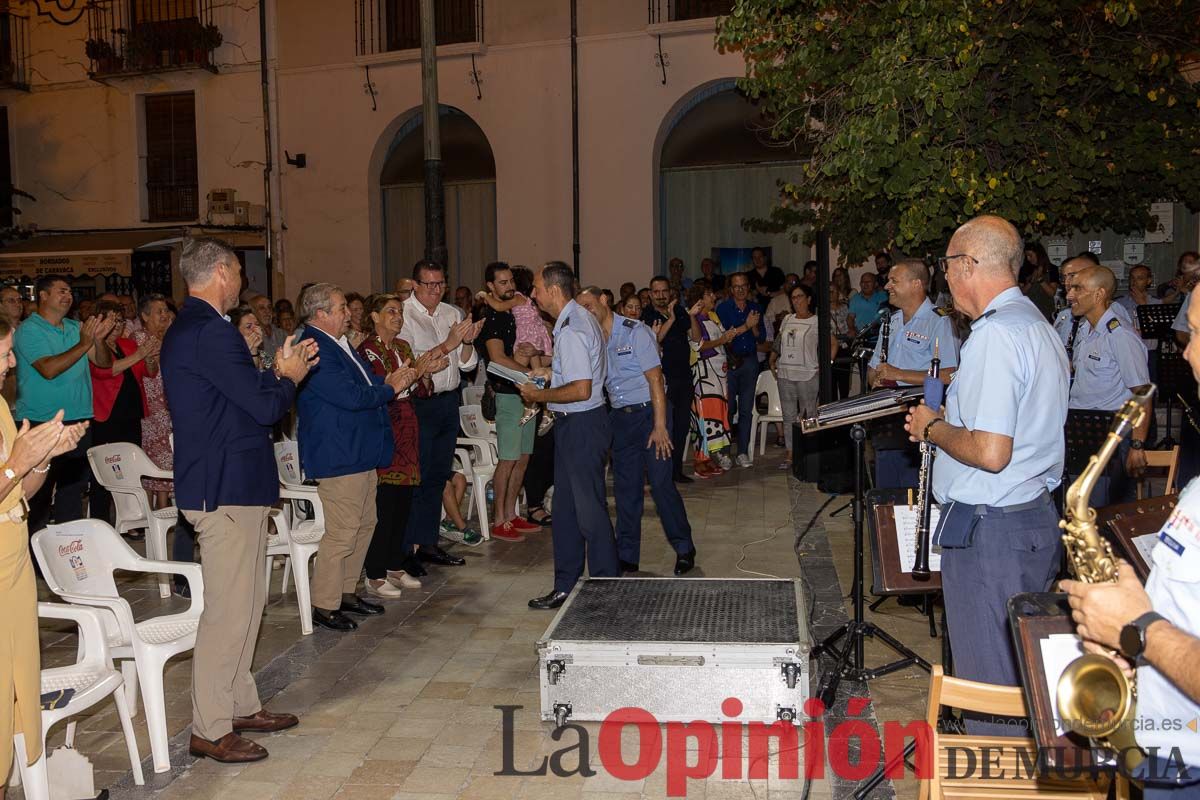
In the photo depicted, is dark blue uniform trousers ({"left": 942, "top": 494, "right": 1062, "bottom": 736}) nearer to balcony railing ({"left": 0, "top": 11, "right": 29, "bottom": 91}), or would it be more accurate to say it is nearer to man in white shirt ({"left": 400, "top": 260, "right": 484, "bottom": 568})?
man in white shirt ({"left": 400, "top": 260, "right": 484, "bottom": 568})

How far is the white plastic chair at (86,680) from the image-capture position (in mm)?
3961

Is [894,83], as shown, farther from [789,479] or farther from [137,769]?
[137,769]

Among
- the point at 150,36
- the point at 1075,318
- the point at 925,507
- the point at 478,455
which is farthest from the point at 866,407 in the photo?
the point at 150,36

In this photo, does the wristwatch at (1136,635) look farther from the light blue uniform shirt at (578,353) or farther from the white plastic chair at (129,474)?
the white plastic chair at (129,474)

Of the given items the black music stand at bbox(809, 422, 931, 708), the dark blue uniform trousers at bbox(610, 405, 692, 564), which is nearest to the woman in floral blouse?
the dark blue uniform trousers at bbox(610, 405, 692, 564)

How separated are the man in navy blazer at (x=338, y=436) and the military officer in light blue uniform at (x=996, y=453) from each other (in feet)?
11.0

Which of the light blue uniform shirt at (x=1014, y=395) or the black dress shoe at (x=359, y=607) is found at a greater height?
the light blue uniform shirt at (x=1014, y=395)

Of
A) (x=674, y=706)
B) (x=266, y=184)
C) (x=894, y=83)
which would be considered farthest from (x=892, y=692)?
(x=266, y=184)

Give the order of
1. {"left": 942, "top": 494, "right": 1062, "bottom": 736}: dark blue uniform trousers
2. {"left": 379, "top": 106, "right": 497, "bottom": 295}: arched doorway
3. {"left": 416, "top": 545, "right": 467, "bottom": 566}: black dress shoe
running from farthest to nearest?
{"left": 379, "top": 106, "right": 497, "bottom": 295}: arched doorway
{"left": 416, "top": 545, "right": 467, "bottom": 566}: black dress shoe
{"left": 942, "top": 494, "right": 1062, "bottom": 736}: dark blue uniform trousers

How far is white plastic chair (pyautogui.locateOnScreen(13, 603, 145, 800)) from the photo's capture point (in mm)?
3961

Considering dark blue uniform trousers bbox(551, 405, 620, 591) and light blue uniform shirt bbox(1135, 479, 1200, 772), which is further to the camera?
Result: dark blue uniform trousers bbox(551, 405, 620, 591)

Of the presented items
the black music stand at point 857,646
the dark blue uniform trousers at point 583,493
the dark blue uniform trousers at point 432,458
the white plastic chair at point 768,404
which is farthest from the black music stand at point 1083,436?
the white plastic chair at point 768,404

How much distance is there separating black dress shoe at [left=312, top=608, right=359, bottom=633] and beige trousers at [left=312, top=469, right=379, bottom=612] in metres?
0.04

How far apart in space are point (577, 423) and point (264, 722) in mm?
2429
